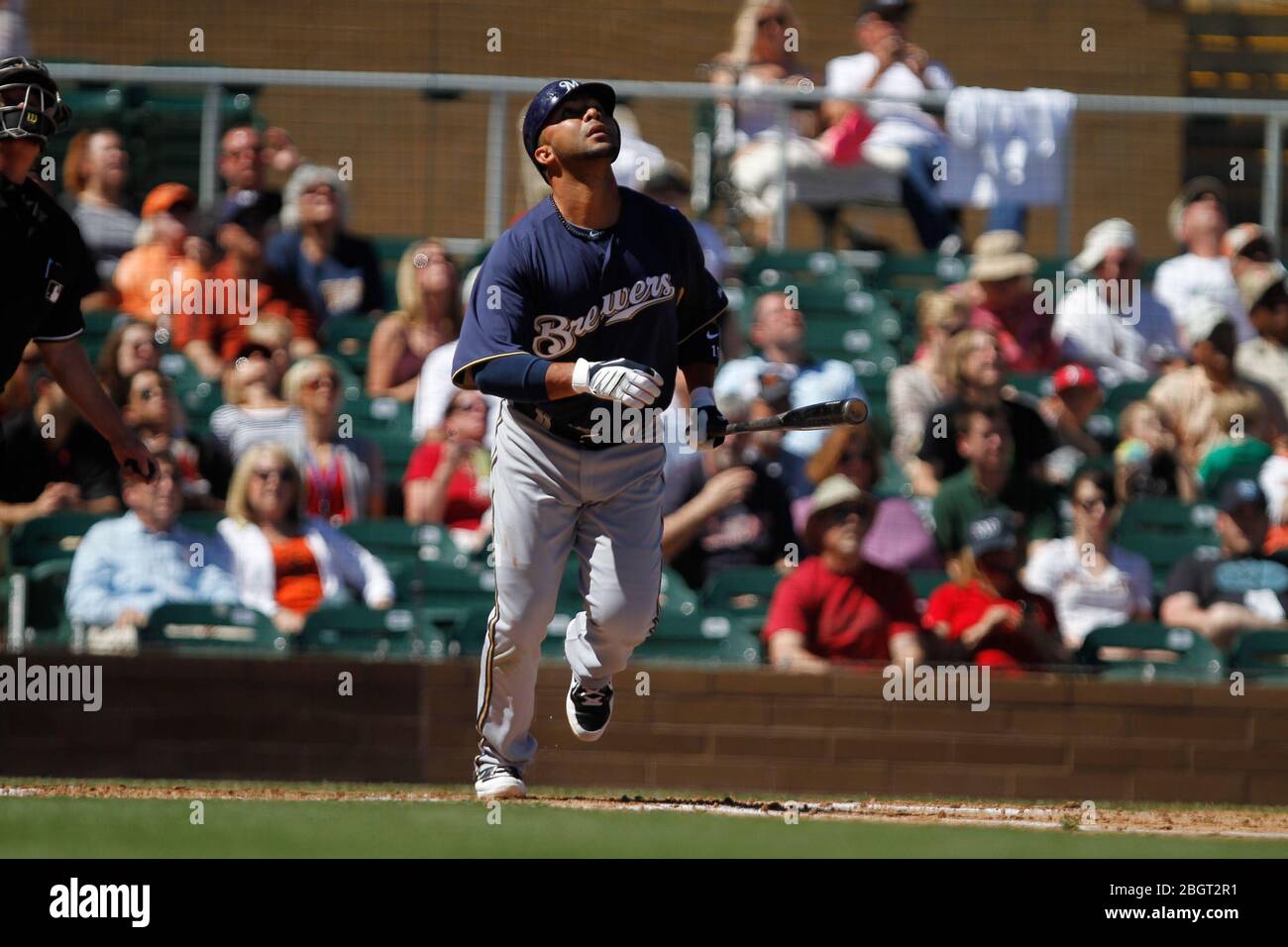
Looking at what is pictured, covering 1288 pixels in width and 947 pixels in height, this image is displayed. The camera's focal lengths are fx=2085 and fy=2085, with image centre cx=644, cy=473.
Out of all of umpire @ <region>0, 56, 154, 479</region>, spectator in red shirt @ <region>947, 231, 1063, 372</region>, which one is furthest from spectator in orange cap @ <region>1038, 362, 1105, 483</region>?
umpire @ <region>0, 56, 154, 479</region>

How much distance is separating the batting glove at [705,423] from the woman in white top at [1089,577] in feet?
9.21

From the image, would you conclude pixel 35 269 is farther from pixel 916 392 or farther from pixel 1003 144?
pixel 1003 144

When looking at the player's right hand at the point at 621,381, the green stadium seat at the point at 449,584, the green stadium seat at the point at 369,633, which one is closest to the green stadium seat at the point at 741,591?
the green stadium seat at the point at 449,584

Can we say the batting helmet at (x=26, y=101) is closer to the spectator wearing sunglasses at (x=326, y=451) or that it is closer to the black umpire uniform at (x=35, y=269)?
the black umpire uniform at (x=35, y=269)

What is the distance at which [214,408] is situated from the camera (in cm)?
895

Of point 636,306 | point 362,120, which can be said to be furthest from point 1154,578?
point 362,120

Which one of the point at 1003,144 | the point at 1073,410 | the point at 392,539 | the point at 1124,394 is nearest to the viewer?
Result: the point at 392,539

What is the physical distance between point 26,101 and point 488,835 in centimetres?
244

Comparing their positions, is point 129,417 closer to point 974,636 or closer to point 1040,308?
point 974,636

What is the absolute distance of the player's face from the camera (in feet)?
18.7

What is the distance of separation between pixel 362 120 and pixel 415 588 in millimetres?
2896

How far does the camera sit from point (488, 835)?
5438 mm

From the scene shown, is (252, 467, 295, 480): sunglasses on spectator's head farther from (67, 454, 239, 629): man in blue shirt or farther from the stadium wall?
the stadium wall
